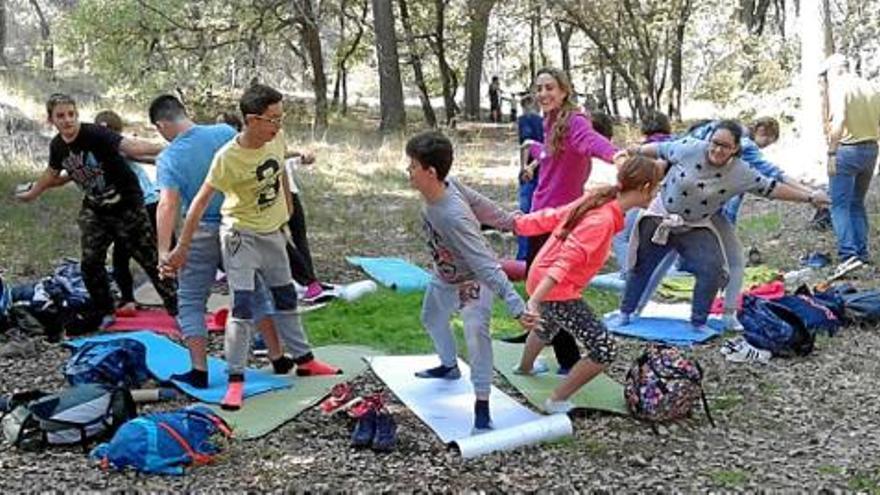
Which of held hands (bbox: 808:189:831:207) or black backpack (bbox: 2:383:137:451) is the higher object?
held hands (bbox: 808:189:831:207)

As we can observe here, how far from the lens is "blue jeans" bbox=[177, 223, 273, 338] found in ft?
15.6

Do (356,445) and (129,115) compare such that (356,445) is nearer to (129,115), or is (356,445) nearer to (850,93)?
(850,93)

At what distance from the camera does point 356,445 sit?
4.16 metres

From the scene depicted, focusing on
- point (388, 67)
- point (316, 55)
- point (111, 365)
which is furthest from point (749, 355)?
point (316, 55)

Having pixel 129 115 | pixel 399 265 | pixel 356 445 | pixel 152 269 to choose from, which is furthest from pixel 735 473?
pixel 129 115

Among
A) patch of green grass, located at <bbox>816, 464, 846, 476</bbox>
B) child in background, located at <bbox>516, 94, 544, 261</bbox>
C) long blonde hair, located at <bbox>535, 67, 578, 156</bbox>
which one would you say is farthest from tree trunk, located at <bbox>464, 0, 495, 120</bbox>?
patch of green grass, located at <bbox>816, 464, 846, 476</bbox>

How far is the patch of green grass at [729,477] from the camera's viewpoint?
3.87 m

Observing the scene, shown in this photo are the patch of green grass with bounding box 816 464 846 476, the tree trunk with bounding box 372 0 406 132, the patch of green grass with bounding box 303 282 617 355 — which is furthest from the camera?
the tree trunk with bounding box 372 0 406 132

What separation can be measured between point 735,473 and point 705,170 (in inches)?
85.4

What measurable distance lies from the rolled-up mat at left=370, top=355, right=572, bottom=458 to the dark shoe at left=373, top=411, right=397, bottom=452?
218mm

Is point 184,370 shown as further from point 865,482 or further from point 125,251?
point 865,482

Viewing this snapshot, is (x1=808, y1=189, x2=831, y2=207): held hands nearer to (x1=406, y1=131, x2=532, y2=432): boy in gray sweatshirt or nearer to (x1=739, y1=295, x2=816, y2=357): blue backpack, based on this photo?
(x1=739, y1=295, x2=816, y2=357): blue backpack

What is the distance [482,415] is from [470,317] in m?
0.42

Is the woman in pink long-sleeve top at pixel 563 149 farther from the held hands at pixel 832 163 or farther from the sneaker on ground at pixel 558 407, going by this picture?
the held hands at pixel 832 163
